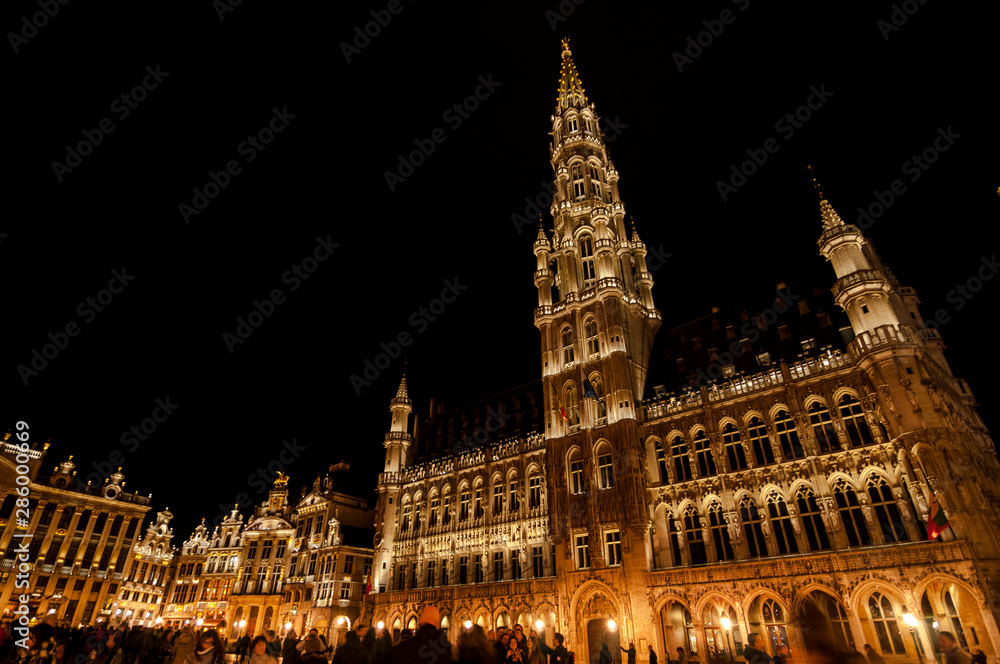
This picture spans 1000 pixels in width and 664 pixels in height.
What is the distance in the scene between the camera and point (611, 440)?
33750mm

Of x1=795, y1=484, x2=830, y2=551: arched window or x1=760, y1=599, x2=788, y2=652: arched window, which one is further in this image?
x1=795, y1=484, x2=830, y2=551: arched window

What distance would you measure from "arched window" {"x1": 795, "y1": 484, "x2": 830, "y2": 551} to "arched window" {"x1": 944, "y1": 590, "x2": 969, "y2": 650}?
4.61 metres

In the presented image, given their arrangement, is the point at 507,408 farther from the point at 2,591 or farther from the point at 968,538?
the point at 2,591

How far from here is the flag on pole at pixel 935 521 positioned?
21.6m

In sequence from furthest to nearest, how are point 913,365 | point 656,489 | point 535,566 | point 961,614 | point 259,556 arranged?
point 259,556, point 535,566, point 656,489, point 913,365, point 961,614

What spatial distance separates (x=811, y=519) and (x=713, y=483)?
4991mm

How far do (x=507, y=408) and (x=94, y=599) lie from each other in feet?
178

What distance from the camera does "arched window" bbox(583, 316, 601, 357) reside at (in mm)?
38062

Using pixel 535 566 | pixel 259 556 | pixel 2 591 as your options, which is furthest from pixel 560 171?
pixel 2 591

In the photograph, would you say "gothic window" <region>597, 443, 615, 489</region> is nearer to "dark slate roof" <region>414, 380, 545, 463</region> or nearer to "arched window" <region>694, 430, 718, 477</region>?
"arched window" <region>694, 430, 718, 477</region>

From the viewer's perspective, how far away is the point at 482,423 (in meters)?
48.8

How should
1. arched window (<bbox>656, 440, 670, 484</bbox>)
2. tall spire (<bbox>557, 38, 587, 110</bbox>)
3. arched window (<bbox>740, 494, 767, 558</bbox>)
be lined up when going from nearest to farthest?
arched window (<bbox>740, 494, 767, 558</bbox>) → arched window (<bbox>656, 440, 670, 484</bbox>) → tall spire (<bbox>557, 38, 587, 110</bbox>)

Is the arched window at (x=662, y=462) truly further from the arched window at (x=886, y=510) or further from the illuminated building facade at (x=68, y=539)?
the illuminated building facade at (x=68, y=539)

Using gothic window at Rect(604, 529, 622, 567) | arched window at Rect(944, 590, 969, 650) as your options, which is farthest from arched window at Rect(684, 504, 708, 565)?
arched window at Rect(944, 590, 969, 650)
